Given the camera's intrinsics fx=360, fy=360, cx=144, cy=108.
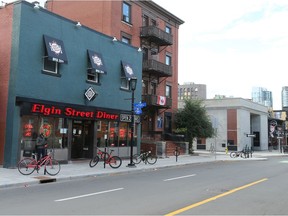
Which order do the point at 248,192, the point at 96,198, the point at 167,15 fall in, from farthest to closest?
the point at 167,15 → the point at 248,192 → the point at 96,198

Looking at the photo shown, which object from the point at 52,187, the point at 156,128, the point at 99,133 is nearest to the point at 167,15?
the point at 156,128

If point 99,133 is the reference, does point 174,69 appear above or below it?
above

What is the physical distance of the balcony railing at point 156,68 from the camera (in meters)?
33.0

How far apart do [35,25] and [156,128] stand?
62.7ft

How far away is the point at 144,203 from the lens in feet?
30.0

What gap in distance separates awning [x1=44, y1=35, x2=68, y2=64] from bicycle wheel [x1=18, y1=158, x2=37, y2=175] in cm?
608

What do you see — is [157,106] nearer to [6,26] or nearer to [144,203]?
[6,26]

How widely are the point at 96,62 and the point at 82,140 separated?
195 inches

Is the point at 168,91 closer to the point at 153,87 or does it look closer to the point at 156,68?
the point at 153,87

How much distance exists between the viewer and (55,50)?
1950 cm

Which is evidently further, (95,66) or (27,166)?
(95,66)

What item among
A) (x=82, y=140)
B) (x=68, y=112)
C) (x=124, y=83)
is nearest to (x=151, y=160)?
(x=82, y=140)

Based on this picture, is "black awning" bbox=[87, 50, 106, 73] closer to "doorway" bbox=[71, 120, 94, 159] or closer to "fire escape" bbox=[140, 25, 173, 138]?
"doorway" bbox=[71, 120, 94, 159]

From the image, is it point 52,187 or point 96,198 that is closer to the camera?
point 96,198
